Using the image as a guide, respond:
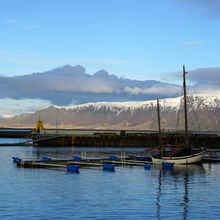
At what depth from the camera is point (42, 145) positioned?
144125mm

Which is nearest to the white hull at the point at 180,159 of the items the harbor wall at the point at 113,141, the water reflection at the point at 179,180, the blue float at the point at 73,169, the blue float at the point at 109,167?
the water reflection at the point at 179,180

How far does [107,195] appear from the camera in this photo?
39500mm

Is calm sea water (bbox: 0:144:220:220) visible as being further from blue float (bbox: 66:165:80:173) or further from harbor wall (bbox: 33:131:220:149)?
harbor wall (bbox: 33:131:220:149)

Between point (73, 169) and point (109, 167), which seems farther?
point (109, 167)

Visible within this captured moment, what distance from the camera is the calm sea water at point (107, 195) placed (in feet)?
104

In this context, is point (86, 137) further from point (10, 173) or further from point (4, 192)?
point (4, 192)

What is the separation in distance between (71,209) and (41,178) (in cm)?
1945

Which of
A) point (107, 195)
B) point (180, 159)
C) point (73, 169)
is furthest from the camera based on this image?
point (180, 159)

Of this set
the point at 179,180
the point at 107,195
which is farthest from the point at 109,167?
the point at 107,195

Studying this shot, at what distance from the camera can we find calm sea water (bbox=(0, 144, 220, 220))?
3180 centimetres

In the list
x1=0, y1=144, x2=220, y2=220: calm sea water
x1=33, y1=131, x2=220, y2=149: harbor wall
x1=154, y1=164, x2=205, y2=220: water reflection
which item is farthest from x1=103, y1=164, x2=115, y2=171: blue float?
x1=33, y1=131, x2=220, y2=149: harbor wall

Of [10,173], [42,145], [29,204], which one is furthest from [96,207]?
[42,145]

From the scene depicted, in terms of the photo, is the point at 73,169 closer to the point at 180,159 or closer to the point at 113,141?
the point at 180,159

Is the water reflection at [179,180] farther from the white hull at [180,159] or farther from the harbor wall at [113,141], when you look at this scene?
the harbor wall at [113,141]
